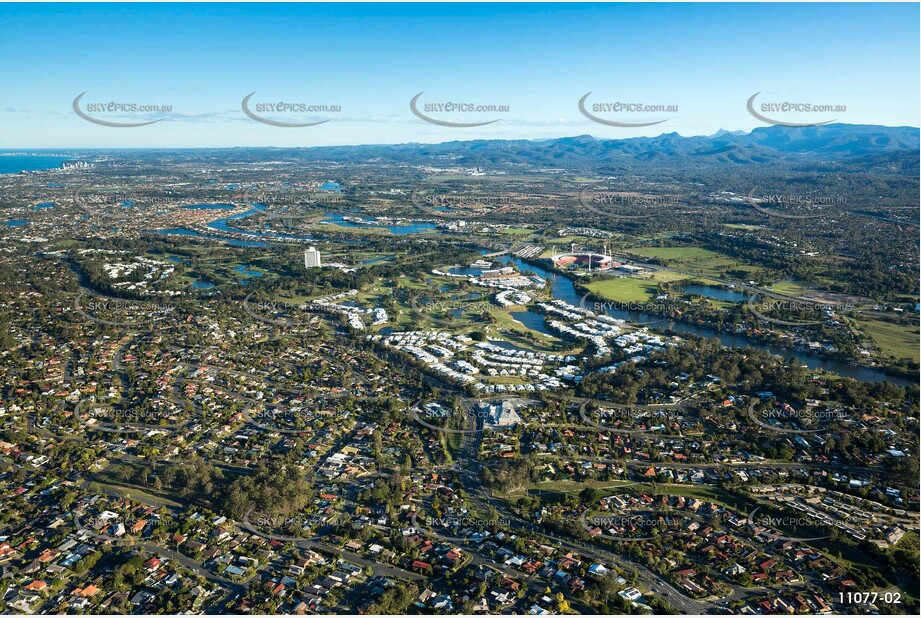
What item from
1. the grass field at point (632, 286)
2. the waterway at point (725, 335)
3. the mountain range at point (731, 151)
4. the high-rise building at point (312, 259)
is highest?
the mountain range at point (731, 151)

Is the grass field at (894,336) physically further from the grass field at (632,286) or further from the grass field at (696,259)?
the grass field at (696,259)

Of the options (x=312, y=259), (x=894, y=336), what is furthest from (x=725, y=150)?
(x=312, y=259)

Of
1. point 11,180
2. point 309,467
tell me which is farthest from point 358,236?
point 11,180

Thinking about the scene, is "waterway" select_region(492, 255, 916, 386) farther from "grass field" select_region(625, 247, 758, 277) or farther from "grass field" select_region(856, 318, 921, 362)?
"grass field" select_region(625, 247, 758, 277)

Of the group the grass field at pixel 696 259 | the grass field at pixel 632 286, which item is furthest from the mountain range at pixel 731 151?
the grass field at pixel 632 286

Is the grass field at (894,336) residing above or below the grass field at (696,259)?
below

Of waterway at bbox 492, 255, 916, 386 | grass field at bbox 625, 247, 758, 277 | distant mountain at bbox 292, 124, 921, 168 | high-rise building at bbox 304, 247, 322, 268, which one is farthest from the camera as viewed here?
distant mountain at bbox 292, 124, 921, 168

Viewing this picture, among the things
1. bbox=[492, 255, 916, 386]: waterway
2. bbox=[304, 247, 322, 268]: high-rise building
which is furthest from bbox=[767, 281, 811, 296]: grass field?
bbox=[304, 247, 322, 268]: high-rise building

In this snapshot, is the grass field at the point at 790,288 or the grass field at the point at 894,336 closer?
the grass field at the point at 894,336
